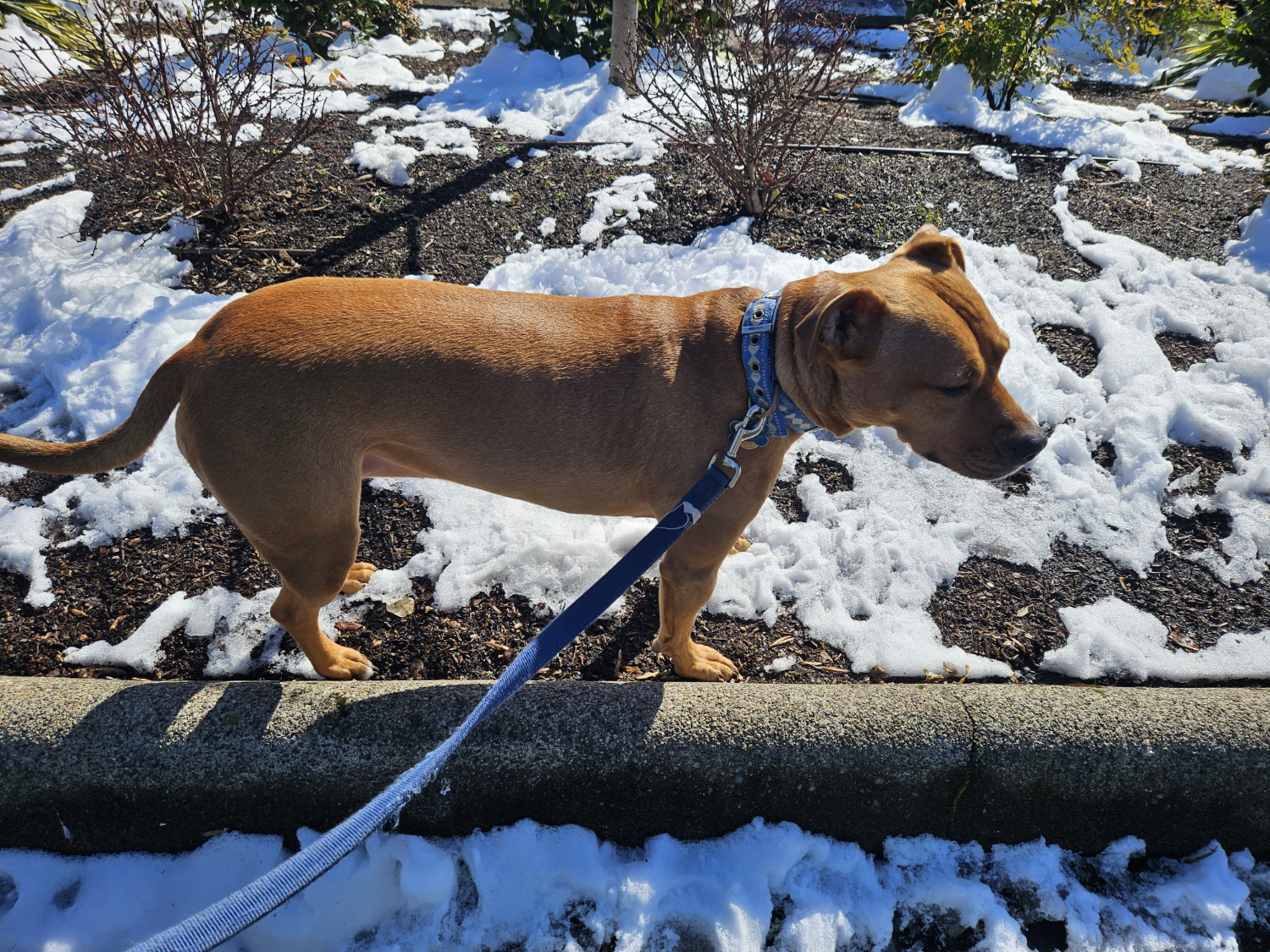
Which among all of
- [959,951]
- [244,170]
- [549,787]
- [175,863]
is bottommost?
[959,951]

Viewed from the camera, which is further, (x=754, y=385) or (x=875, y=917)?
(x=754, y=385)

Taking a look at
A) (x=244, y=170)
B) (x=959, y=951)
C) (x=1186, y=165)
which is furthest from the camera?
(x=1186, y=165)

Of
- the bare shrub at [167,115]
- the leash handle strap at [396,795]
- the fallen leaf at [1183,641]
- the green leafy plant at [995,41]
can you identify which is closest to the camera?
the leash handle strap at [396,795]

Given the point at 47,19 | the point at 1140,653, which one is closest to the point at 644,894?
the point at 1140,653

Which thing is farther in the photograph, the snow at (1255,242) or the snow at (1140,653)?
the snow at (1255,242)

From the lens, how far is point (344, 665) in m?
2.98

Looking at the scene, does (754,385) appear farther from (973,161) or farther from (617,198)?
(973,161)

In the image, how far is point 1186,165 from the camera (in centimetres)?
601

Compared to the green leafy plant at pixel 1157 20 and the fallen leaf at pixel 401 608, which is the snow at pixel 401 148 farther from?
the green leafy plant at pixel 1157 20

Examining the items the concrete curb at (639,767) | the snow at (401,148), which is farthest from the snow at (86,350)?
the snow at (401,148)

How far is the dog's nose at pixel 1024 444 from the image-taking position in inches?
97.7

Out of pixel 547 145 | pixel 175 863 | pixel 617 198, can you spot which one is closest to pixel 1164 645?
pixel 175 863

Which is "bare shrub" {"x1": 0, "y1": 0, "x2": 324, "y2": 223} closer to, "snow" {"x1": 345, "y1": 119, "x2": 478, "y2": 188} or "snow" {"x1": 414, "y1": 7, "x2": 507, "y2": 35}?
"snow" {"x1": 345, "y1": 119, "x2": 478, "y2": 188}

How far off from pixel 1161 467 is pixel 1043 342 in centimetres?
109
